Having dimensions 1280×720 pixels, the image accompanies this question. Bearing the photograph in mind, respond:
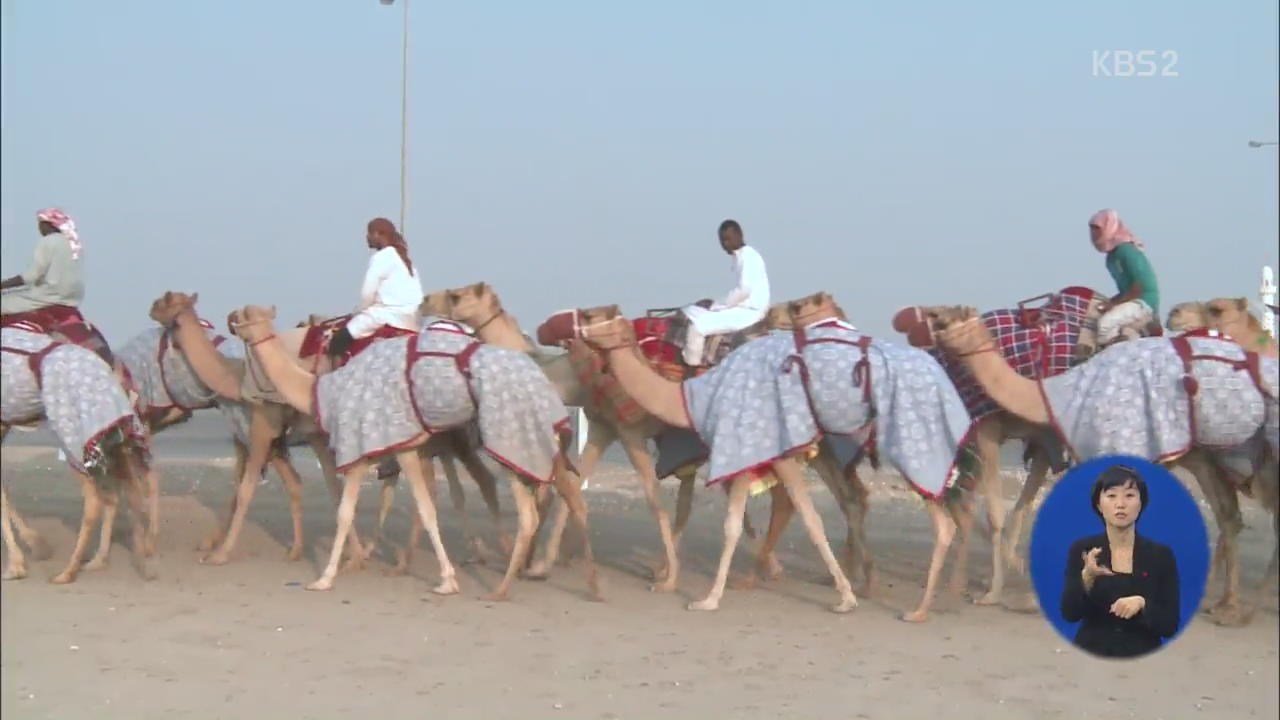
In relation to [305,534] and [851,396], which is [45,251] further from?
[851,396]

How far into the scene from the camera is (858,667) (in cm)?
753

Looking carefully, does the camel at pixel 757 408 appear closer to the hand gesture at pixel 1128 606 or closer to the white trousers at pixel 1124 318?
the white trousers at pixel 1124 318

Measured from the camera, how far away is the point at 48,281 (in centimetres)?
1046

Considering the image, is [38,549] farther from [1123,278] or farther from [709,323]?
[1123,278]

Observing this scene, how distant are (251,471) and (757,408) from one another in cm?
383

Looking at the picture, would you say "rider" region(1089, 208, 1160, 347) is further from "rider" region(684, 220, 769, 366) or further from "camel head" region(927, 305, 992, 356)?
"rider" region(684, 220, 769, 366)

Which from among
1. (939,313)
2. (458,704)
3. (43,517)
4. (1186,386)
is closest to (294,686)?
(458,704)

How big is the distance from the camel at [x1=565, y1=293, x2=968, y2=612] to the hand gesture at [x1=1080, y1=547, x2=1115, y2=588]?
4.21 meters

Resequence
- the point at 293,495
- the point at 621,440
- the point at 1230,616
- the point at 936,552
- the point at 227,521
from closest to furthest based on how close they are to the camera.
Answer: the point at 1230,616, the point at 936,552, the point at 621,440, the point at 293,495, the point at 227,521

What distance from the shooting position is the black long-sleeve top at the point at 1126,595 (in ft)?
14.5

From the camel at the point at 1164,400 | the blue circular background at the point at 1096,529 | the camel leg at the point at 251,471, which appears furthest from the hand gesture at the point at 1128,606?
the camel leg at the point at 251,471

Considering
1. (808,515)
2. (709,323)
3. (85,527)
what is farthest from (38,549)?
(808,515)

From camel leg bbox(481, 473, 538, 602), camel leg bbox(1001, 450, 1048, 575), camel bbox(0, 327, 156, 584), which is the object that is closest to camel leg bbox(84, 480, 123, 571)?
camel bbox(0, 327, 156, 584)

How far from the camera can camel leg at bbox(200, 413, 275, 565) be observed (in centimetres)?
1079
